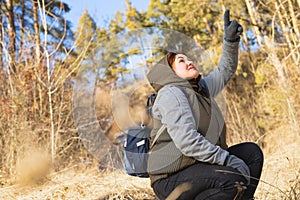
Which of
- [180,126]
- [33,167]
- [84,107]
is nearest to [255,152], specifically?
[180,126]

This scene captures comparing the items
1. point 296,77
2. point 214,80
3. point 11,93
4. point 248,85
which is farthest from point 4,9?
point 214,80

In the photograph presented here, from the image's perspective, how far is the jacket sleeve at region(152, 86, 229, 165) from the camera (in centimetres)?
168

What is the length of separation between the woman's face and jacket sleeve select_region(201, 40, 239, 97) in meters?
0.20

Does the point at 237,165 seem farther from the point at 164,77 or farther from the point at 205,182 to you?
the point at 164,77

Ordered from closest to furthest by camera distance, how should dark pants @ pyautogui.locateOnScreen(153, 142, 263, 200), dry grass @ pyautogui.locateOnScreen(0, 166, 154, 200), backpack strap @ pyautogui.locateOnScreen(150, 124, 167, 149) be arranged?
dark pants @ pyautogui.locateOnScreen(153, 142, 263, 200), backpack strap @ pyautogui.locateOnScreen(150, 124, 167, 149), dry grass @ pyautogui.locateOnScreen(0, 166, 154, 200)

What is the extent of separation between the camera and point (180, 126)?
5.58ft

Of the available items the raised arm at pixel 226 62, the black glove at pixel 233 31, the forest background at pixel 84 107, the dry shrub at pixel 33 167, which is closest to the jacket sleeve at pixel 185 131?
the raised arm at pixel 226 62

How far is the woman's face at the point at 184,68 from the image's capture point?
193cm

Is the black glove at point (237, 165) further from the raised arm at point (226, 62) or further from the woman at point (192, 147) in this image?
the raised arm at point (226, 62)

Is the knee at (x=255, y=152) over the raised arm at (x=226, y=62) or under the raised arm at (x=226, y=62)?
under

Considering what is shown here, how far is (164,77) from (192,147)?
445mm

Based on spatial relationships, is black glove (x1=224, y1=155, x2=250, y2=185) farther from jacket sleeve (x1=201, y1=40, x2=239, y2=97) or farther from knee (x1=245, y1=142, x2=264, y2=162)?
jacket sleeve (x1=201, y1=40, x2=239, y2=97)

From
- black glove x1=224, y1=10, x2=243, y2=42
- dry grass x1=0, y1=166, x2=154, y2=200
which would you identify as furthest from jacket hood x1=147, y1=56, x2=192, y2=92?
dry grass x1=0, y1=166, x2=154, y2=200

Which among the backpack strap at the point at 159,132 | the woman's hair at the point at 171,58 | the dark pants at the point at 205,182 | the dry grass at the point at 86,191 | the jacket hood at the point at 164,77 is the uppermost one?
the woman's hair at the point at 171,58
